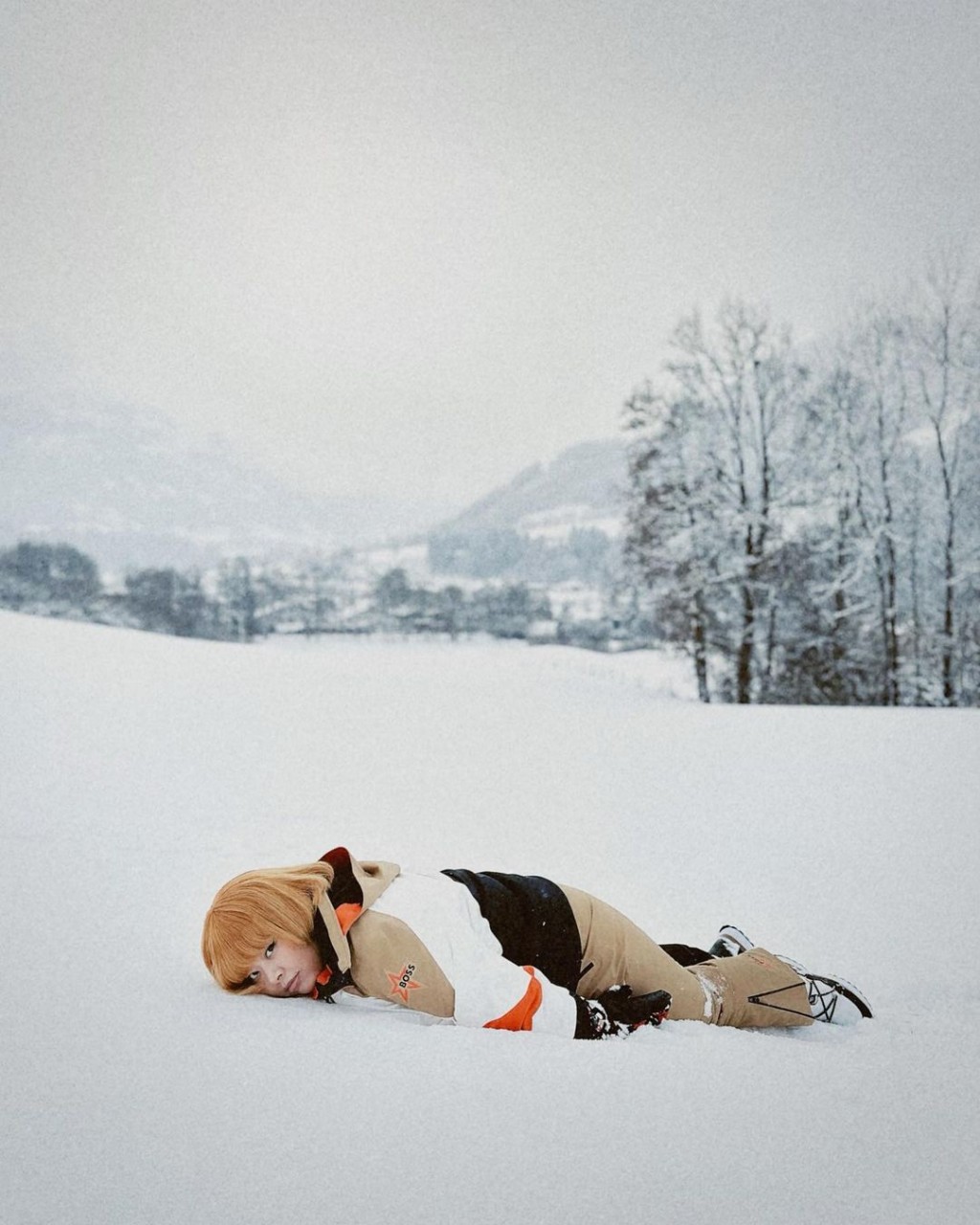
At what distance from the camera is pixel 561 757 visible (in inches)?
155

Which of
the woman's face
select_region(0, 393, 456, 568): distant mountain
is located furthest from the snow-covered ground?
select_region(0, 393, 456, 568): distant mountain

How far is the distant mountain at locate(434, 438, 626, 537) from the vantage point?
22.2 m

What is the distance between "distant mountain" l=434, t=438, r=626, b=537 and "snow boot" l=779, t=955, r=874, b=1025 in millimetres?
17002

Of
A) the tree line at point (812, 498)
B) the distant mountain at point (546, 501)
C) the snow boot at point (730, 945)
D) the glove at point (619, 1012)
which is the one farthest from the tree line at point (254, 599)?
the glove at point (619, 1012)

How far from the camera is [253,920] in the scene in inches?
42.5

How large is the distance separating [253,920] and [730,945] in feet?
3.58

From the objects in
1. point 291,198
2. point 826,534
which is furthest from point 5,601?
point 291,198

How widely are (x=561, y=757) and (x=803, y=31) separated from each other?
13846 millimetres

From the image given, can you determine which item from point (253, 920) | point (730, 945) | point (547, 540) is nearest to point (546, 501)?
point (547, 540)

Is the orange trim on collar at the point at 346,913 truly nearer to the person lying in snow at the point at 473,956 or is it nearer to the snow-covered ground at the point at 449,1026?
the person lying in snow at the point at 473,956

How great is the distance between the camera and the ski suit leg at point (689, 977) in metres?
1.32

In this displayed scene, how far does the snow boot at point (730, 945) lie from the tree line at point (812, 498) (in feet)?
24.4

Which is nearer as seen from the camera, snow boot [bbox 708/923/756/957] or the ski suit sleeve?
the ski suit sleeve

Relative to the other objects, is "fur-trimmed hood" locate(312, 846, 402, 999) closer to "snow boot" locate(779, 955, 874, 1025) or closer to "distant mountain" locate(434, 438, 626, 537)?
"snow boot" locate(779, 955, 874, 1025)
